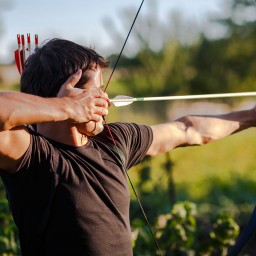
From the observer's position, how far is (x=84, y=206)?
1.92 metres

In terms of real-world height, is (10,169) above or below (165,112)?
above

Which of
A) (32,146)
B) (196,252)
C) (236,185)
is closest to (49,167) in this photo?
(32,146)

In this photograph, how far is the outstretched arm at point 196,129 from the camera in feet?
7.97

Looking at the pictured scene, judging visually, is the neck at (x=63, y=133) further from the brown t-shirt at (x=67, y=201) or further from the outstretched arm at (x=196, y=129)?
the outstretched arm at (x=196, y=129)

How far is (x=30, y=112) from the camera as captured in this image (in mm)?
1732

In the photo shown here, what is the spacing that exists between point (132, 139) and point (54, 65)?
1.32ft

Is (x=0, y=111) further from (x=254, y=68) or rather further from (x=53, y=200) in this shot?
(x=254, y=68)

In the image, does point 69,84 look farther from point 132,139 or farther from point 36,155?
point 132,139

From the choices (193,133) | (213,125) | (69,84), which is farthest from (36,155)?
(213,125)

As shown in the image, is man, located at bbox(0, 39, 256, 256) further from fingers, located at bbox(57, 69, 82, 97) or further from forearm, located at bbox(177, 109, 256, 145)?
forearm, located at bbox(177, 109, 256, 145)

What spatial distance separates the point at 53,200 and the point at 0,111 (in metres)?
0.35

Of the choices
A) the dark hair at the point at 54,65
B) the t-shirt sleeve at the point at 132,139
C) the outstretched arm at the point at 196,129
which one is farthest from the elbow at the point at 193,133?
the dark hair at the point at 54,65

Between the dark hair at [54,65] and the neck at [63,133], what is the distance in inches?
4.6

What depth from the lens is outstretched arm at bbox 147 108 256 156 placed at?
2430mm
